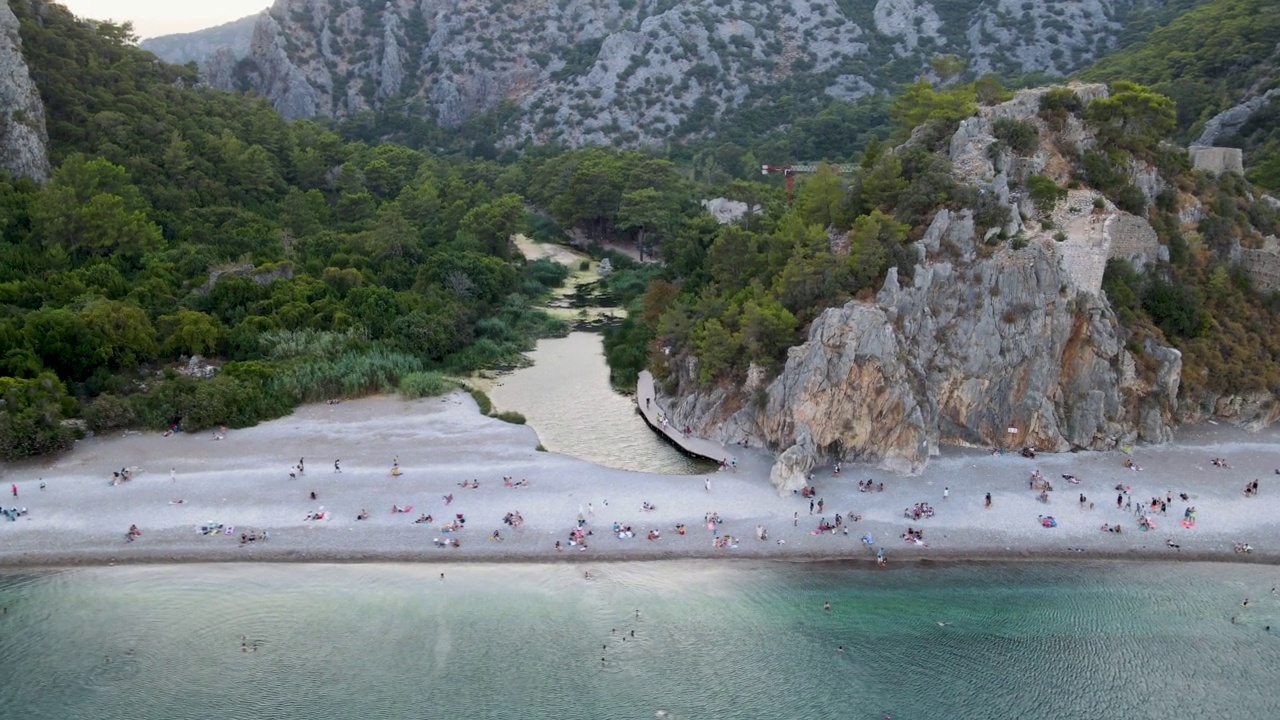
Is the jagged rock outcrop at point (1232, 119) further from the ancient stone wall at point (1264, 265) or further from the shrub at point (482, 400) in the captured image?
the shrub at point (482, 400)

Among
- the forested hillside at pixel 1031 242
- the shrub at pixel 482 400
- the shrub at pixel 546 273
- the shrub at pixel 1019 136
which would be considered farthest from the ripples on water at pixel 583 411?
the shrub at pixel 1019 136

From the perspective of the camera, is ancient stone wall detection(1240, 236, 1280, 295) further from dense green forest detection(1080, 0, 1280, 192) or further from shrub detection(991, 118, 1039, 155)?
dense green forest detection(1080, 0, 1280, 192)

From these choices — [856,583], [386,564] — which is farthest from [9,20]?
[856,583]

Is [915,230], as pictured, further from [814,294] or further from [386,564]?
[386,564]

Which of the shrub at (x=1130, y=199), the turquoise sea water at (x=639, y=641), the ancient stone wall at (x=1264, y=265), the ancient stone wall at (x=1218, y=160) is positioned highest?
the ancient stone wall at (x=1218, y=160)

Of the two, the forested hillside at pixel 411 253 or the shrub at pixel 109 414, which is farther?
the forested hillside at pixel 411 253
